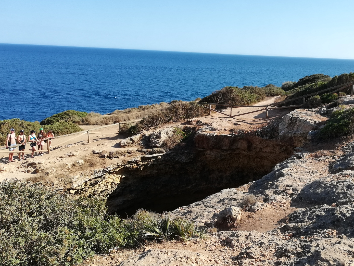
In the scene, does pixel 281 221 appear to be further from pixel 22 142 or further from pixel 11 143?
pixel 11 143

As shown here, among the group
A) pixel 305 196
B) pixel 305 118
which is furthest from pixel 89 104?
pixel 305 196

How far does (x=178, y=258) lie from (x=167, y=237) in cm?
125

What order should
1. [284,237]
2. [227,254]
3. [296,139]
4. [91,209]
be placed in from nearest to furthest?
[227,254], [284,237], [91,209], [296,139]

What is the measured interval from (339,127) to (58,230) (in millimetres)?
11639

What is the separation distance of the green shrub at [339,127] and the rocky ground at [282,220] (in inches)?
16.2

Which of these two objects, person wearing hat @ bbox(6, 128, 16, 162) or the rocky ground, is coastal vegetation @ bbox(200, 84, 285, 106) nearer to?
the rocky ground

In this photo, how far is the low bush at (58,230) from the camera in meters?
6.19

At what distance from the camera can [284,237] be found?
7.21 meters

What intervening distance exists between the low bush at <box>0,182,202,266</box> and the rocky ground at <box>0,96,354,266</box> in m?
0.32

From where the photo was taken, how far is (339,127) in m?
13.0

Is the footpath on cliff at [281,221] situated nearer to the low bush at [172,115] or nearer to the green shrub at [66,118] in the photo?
Answer: the low bush at [172,115]

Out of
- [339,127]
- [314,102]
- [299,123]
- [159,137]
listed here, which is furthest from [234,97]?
[339,127]

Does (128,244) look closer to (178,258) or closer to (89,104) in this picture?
(178,258)

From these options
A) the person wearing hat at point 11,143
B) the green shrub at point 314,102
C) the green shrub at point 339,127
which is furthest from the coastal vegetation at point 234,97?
the person wearing hat at point 11,143
